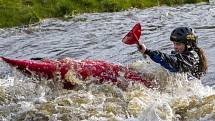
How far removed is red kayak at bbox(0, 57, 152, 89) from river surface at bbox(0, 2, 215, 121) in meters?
0.24

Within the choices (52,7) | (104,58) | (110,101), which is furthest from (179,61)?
(52,7)

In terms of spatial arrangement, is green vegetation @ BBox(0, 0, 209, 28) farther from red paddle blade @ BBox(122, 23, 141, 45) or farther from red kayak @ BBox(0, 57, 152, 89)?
red paddle blade @ BBox(122, 23, 141, 45)

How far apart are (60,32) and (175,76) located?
464 inches

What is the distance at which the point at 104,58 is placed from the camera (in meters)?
16.2

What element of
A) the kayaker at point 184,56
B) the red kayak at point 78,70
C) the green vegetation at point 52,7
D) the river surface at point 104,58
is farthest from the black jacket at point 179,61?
the green vegetation at point 52,7

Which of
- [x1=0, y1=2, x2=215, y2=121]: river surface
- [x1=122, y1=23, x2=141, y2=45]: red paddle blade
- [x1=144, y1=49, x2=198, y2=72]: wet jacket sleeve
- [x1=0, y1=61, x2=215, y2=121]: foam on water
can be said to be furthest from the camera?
[x1=122, y1=23, x2=141, y2=45]: red paddle blade

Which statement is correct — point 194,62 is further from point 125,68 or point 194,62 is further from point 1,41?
point 1,41

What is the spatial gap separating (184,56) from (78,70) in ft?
7.43

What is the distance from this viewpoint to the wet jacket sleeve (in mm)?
10648

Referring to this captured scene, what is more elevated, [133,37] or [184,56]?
[133,37]

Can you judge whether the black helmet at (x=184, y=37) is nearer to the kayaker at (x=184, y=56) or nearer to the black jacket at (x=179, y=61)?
the kayaker at (x=184, y=56)

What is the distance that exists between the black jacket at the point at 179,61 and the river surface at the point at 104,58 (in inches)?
12.9

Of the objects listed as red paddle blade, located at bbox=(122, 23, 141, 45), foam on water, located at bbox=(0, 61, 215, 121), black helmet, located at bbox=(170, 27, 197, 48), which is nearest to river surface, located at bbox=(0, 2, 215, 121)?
foam on water, located at bbox=(0, 61, 215, 121)

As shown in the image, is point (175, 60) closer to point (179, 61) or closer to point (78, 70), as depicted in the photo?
point (179, 61)
